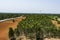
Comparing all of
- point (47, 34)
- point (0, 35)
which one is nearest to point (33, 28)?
point (47, 34)

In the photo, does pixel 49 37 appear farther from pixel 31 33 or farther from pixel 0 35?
pixel 0 35

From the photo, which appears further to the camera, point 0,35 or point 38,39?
point 38,39

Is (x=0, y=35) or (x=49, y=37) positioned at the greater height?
(x=0, y=35)

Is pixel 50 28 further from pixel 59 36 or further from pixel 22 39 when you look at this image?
pixel 22 39

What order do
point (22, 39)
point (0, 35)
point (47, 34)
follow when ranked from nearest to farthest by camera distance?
point (0, 35) < point (22, 39) < point (47, 34)

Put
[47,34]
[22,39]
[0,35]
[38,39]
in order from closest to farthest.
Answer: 1. [0,35]
2. [38,39]
3. [22,39]
4. [47,34]

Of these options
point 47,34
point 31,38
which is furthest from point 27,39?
point 47,34

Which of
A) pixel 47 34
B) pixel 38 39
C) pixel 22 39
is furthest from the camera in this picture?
pixel 47 34

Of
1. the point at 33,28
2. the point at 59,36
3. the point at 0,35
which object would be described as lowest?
the point at 59,36

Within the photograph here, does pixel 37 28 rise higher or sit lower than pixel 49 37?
higher
